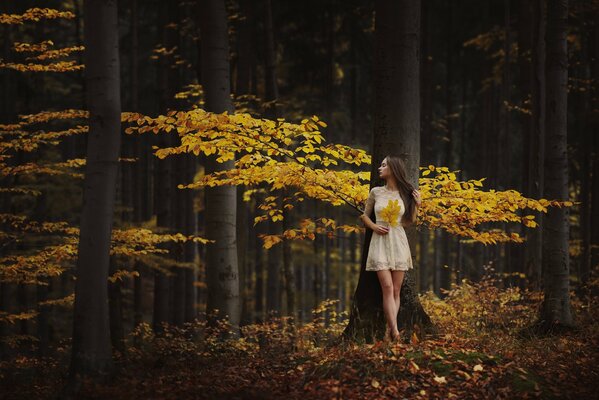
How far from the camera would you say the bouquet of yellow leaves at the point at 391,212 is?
6.80m

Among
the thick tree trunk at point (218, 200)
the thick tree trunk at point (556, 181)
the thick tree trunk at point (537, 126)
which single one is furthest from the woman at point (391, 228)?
the thick tree trunk at point (537, 126)

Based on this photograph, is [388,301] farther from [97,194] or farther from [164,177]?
[164,177]

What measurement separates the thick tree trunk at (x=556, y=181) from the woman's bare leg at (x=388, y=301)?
145 inches

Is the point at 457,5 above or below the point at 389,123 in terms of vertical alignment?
above

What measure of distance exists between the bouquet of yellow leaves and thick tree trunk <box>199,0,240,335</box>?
365cm

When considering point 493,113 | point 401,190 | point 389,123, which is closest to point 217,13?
point 389,123

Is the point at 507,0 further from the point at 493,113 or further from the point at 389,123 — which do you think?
the point at 389,123

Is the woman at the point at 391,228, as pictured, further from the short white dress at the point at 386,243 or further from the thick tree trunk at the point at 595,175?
the thick tree trunk at the point at 595,175

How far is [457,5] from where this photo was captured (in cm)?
2123

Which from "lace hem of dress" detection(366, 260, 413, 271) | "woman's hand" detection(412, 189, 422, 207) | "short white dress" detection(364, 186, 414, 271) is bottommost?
"lace hem of dress" detection(366, 260, 413, 271)

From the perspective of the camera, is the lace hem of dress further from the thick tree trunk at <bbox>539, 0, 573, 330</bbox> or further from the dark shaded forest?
the thick tree trunk at <bbox>539, 0, 573, 330</bbox>

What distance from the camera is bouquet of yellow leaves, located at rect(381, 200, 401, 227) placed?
6797 millimetres

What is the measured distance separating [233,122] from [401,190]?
2.31 m

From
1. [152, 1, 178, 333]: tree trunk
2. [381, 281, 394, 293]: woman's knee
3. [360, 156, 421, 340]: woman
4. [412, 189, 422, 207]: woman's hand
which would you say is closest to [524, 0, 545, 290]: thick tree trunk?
[412, 189, 422, 207]: woman's hand
